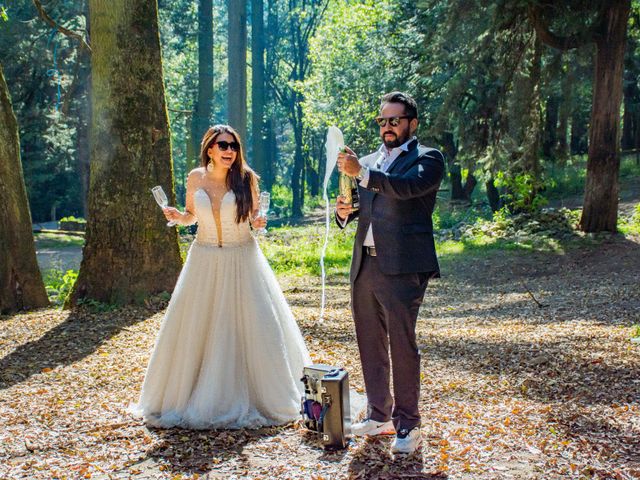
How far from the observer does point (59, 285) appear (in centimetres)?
1430

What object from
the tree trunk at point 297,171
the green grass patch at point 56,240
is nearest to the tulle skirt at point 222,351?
the green grass patch at point 56,240

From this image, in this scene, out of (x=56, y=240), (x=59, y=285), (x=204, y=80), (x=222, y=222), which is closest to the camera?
(x=222, y=222)

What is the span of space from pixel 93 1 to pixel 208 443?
6.64m

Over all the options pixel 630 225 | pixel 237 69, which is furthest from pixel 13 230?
pixel 237 69

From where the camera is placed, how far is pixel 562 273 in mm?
14031

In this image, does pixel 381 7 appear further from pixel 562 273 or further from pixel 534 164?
pixel 562 273

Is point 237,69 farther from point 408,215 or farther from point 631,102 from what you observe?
point 408,215

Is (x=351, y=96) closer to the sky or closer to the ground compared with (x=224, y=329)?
closer to the sky

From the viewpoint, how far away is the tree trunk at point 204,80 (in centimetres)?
3241

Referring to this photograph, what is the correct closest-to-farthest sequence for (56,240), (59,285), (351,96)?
(59,285) → (56,240) → (351,96)

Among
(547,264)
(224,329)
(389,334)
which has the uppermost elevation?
(389,334)

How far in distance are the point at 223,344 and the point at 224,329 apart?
0.11 meters

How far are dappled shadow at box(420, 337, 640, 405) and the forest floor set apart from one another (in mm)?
17

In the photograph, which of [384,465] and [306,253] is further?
[306,253]
